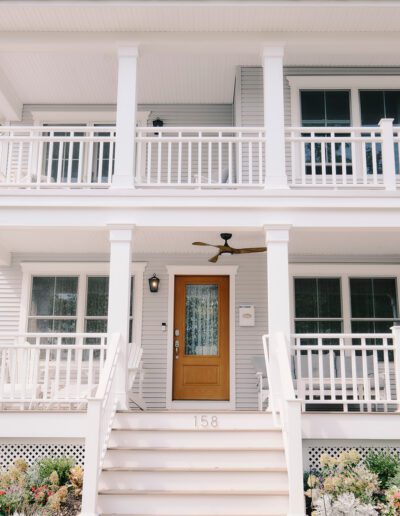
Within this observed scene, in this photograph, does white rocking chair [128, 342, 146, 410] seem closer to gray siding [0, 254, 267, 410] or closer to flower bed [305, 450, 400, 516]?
gray siding [0, 254, 267, 410]

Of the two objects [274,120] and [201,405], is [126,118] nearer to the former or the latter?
[274,120]

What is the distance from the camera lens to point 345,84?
9508 mm

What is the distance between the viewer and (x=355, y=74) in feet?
31.3

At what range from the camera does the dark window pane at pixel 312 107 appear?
31.3 feet

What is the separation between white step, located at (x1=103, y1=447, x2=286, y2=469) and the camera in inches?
233

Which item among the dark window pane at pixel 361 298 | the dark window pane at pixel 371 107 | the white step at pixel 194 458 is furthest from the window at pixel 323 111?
the white step at pixel 194 458

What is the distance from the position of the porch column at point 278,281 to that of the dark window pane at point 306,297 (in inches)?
105

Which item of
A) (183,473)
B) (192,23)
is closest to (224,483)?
(183,473)

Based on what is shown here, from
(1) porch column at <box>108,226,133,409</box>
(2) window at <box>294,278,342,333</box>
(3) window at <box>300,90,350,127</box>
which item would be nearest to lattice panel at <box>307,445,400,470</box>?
(1) porch column at <box>108,226,133,409</box>

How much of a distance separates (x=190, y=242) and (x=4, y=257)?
340 centimetres

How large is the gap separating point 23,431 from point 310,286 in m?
5.49

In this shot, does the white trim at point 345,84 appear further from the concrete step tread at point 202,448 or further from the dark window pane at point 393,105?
the concrete step tread at point 202,448

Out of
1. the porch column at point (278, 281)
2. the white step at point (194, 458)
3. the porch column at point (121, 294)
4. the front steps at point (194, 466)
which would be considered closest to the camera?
the front steps at point (194, 466)

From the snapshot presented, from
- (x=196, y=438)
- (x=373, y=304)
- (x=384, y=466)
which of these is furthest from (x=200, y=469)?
(x=373, y=304)
